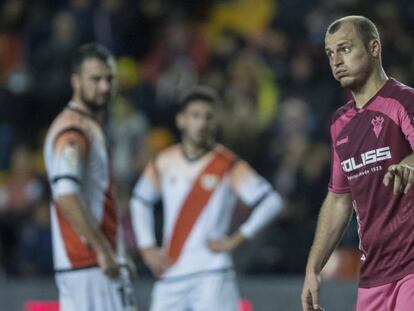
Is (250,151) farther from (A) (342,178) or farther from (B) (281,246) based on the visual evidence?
(A) (342,178)

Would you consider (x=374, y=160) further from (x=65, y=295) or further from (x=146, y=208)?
(x=146, y=208)

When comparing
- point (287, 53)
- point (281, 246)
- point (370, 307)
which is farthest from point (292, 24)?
point (370, 307)

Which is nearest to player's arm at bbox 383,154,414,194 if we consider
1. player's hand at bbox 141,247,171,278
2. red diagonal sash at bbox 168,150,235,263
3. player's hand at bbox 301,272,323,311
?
player's hand at bbox 301,272,323,311

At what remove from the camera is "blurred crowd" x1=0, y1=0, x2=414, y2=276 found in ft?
39.2

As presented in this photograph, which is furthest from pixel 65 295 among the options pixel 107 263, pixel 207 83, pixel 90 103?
pixel 207 83

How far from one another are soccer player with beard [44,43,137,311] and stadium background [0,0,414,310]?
3135mm

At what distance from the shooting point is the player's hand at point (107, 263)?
7258mm

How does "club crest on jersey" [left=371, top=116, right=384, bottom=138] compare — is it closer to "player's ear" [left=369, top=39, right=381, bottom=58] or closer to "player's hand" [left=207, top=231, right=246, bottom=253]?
"player's ear" [left=369, top=39, right=381, bottom=58]

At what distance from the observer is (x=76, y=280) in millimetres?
7449

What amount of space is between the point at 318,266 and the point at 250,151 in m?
6.13

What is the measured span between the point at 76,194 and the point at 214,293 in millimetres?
1711

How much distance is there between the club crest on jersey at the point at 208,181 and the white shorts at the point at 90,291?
1.69 meters

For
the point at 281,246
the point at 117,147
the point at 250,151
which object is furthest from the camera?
the point at 117,147

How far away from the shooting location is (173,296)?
28.9ft
